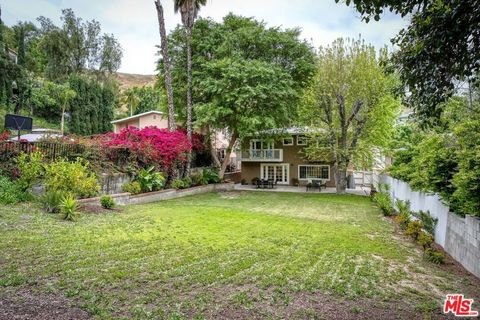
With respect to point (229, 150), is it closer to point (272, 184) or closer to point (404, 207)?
point (272, 184)

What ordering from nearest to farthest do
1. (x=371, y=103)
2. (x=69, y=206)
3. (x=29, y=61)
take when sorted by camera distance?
(x=69, y=206), (x=371, y=103), (x=29, y=61)

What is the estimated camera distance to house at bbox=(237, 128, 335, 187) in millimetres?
26109

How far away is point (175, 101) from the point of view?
22.3m

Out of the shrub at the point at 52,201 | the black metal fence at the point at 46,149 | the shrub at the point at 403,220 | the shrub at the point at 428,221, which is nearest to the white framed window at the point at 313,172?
the shrub at the point at 403,220

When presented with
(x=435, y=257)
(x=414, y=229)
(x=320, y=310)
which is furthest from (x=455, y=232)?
(x=320, y=310)

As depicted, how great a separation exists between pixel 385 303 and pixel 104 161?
1259cm

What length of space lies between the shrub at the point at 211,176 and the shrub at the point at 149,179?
5468mm

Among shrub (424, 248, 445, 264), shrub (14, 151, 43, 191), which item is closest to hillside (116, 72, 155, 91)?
shrub (14, 151, 43, 191)

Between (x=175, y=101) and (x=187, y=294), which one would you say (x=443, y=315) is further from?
(x=175, y=101)

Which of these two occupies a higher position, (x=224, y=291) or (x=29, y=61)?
(x=29, y=61)

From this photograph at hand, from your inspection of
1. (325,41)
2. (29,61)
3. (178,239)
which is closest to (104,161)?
(178,239)

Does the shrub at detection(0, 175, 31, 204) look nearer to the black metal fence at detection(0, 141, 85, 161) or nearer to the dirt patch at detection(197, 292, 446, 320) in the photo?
the black metal fence at detection(0, 141, 85, 161)

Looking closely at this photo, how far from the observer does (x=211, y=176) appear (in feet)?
71.0

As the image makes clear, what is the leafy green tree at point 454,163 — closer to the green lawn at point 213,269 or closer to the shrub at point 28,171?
the green lawn at point 213,269
